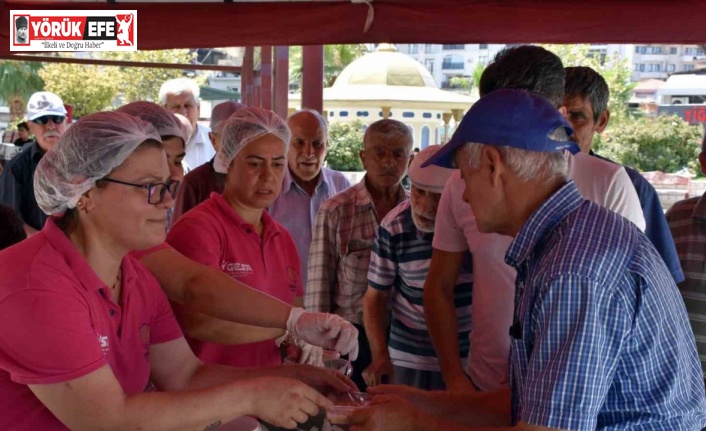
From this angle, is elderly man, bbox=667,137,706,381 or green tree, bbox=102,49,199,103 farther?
green tree, bbox=102,49,199,103

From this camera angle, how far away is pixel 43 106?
5848 millimetres

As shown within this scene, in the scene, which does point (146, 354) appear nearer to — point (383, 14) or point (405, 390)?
point (405, 390)

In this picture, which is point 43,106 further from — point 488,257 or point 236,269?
point 488,257

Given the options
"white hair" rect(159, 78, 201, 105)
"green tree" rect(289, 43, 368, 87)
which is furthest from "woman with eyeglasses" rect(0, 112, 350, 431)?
"green tree" rect(289, 43, 368, 87)

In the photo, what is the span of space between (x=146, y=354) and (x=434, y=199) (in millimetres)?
1364

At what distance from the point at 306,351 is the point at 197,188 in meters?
2.08

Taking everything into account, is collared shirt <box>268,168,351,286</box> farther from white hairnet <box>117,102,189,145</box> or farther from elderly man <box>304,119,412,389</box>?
white hairnet <box>117,102,189,145</box>

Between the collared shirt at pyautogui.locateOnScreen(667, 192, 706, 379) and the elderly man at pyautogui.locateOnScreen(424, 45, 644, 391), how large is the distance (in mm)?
813

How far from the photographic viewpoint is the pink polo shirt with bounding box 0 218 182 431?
1.76m

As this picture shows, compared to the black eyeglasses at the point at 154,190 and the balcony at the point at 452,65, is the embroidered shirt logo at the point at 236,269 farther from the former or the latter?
the balcony at the point at 452,65

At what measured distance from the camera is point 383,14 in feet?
11.9

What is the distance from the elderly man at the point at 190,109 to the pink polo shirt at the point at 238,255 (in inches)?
148

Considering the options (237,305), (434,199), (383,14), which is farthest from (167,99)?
(237,305)

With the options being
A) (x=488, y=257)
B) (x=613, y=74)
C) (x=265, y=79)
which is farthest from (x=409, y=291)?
(x=613, y=74)
